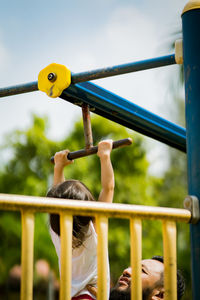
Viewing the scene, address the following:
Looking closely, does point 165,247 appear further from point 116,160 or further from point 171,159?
point 171,159

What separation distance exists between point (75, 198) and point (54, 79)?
513mm

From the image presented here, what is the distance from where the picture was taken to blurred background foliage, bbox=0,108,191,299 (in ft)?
51.9

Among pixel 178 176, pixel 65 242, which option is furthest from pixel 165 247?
pixel 178 176

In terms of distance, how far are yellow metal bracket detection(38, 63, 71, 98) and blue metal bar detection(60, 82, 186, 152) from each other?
0.10 feet

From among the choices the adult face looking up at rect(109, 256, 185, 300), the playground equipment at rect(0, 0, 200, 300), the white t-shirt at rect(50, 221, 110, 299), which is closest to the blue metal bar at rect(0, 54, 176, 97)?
the playground equipment at rect(0, 0, 200, 300)

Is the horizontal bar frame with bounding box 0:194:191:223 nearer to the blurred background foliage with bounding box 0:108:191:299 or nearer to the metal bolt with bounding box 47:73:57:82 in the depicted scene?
the metal bolt with bounding box 47:73:57:82

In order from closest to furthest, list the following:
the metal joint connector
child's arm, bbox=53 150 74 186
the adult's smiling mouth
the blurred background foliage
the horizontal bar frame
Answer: the horizontal bar frame → the metal joint connector → the adult's smiling mouth → child's arm, bbox=53 150 74 186 → the blurred background foliage

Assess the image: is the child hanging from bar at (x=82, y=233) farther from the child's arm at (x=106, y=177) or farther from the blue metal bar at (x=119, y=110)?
the blue metal bar at (x=119, y=110)

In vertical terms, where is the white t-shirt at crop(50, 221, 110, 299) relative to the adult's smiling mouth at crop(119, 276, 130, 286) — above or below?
above

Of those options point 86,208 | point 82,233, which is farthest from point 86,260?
point 86,208

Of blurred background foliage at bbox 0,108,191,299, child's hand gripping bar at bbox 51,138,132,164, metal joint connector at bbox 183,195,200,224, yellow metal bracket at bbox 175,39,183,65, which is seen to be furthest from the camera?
blurred background foliage at bbox 0,108,191,299

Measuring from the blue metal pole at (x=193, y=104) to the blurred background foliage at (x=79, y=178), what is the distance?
46.0 feet

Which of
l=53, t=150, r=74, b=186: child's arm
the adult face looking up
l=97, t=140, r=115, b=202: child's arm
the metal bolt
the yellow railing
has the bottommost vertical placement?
the adult face looking up

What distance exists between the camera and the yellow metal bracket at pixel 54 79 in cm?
190
